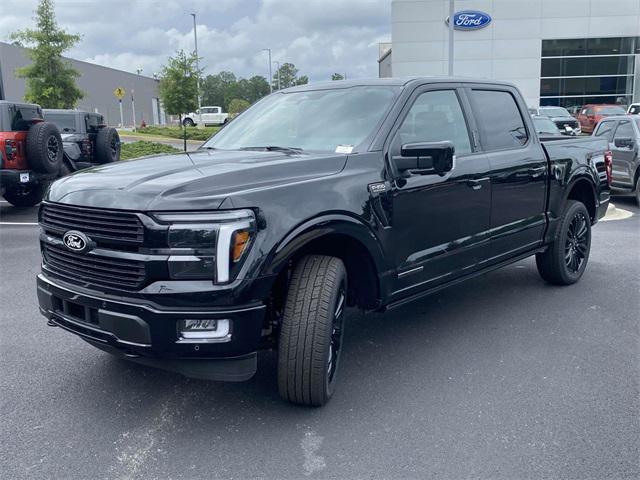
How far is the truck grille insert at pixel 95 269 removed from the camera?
10.2 ft

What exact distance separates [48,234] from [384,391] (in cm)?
221

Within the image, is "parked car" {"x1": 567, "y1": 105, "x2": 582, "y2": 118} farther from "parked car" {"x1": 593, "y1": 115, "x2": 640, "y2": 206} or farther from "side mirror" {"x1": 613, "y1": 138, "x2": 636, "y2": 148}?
"side mirror" {"x1": 613, "y1": 138, "x2": 636, "y2": 148}

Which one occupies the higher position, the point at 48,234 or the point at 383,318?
the point at 48,234

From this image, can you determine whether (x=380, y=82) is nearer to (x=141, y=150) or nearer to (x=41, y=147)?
(x=41, y=147)

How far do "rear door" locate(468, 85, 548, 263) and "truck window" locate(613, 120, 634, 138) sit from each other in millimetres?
7441

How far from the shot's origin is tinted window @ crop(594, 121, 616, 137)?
1244 centimetres

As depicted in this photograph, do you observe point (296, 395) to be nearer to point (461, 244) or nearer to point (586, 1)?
point (461, 244)

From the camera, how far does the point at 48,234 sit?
11.9ft

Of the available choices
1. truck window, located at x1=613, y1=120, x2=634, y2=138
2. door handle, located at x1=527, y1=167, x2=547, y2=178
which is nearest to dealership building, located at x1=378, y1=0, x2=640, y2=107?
truck window, located at x1=613, y1=120, x2=634, y2=138

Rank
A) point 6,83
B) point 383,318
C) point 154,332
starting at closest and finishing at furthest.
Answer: point 154,332
point 383,318
point 6,83

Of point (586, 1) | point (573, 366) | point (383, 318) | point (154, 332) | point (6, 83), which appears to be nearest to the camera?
point (154, 332)

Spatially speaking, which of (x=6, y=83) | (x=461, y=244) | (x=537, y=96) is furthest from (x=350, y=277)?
(x=6, y=83)

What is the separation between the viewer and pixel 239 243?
303 centimetres

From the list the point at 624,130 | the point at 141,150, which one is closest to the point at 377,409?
the point at 624,130
